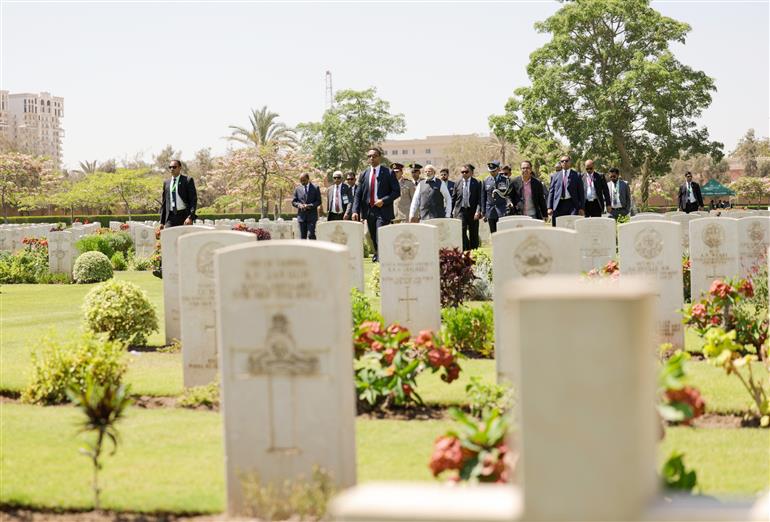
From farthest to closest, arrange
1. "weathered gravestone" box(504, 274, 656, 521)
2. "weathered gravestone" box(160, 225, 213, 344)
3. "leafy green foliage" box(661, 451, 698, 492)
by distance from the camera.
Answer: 1. "weathered gravestone" box(160, 225, 213, 344)
2. "leafy green foliage" box(661, 451, 698, 492)
3. "weathered gravestone" box(504, 274, 656, 521)

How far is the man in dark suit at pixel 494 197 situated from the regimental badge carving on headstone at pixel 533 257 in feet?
32.2

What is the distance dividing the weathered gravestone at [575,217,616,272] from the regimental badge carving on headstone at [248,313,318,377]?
33.9 ft

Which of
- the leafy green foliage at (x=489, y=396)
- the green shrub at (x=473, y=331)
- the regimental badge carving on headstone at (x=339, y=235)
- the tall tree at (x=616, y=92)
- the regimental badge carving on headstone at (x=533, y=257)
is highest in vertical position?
the tall tree at (x=616, y=92)

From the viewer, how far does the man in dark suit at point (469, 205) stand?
18.6m

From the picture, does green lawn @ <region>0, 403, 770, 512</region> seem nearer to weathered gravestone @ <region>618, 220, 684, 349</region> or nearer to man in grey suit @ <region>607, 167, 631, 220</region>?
weathered gravestone @ <region>618, 220, 684, 349</region>

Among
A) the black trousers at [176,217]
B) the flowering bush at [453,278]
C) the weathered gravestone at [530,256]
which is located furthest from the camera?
the black trousers at [176,217]

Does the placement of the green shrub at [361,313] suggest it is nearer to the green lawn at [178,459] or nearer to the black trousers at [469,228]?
the green lawn at [178,459]

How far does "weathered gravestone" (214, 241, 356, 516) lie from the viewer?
5141mm

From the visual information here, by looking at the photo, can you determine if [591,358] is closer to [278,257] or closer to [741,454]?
[278,257]

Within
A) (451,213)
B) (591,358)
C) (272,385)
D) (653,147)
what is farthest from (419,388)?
(653,147)

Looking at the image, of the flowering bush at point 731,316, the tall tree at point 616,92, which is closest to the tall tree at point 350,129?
the tall tree at point 616,92

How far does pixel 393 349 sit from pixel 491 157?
7942cm

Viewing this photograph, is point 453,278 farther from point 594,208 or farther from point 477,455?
point 477,455

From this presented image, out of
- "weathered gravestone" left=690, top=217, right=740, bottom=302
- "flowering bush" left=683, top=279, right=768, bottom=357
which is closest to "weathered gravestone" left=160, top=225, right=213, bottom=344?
"flowering bush" left=683, top=279, right=768, bottom=357
